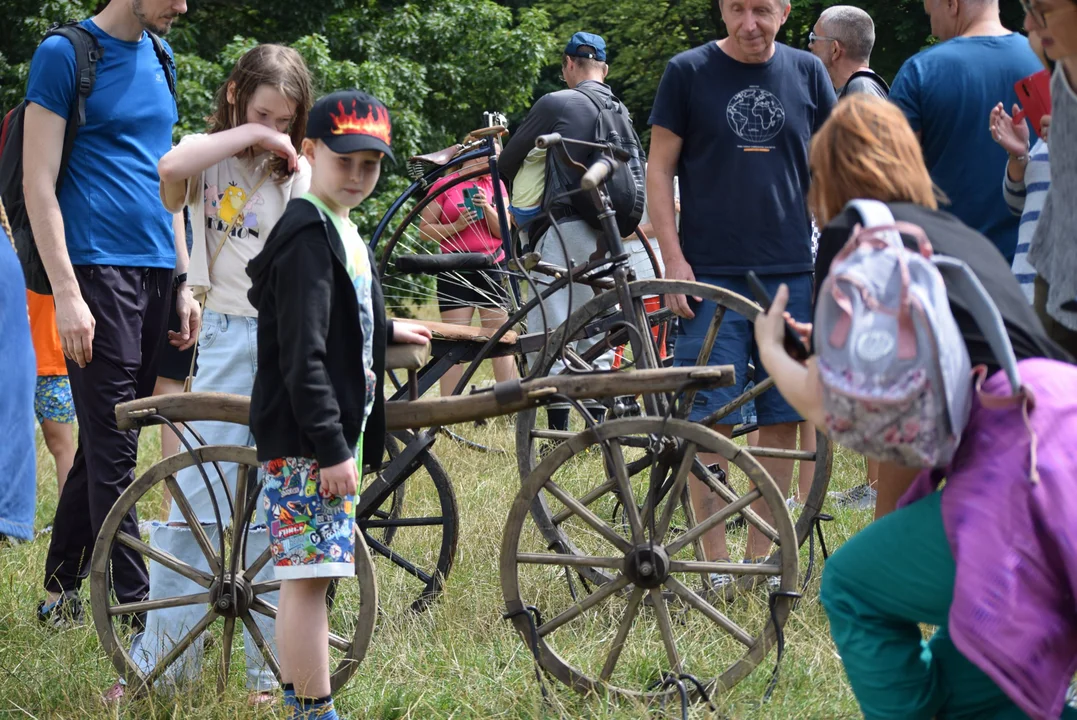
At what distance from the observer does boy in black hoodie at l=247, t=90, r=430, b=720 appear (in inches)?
110

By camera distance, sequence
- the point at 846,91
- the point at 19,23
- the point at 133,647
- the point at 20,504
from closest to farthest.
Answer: the point at 20,504 < the point at 133,647 < the point at 846,91 < the point at 19,23

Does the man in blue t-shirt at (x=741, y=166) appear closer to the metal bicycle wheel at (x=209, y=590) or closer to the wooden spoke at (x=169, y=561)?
the metal bicycle wheel at (x=209, y=590)

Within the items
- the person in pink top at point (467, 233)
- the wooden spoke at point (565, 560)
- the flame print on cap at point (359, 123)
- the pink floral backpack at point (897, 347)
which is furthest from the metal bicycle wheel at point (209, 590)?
the person in pink top at point (467, 233)

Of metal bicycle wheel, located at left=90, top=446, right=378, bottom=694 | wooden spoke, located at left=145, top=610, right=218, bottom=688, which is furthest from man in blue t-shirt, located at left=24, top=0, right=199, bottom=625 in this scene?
wooden spoke, located at left=145, top=610, right=218, bottom=688

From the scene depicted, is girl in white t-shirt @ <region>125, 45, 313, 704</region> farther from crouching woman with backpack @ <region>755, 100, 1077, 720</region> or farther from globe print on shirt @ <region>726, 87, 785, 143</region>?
crouching woman with backpack @ <region>755, 100, 1077, 720</region>

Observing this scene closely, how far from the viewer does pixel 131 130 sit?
403cm

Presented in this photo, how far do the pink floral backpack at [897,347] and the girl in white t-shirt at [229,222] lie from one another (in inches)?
75.2

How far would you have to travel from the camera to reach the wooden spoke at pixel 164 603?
334 centimetres

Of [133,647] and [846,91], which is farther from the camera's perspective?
[846,91]

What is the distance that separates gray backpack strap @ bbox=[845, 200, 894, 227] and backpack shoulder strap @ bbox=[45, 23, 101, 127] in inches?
102

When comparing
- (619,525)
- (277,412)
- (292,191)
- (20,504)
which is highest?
(292,191)

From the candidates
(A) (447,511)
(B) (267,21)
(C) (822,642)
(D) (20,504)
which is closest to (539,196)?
(A) (447,511)

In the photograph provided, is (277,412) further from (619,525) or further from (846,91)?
(846,91)

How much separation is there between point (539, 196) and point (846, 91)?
4.59 ft
